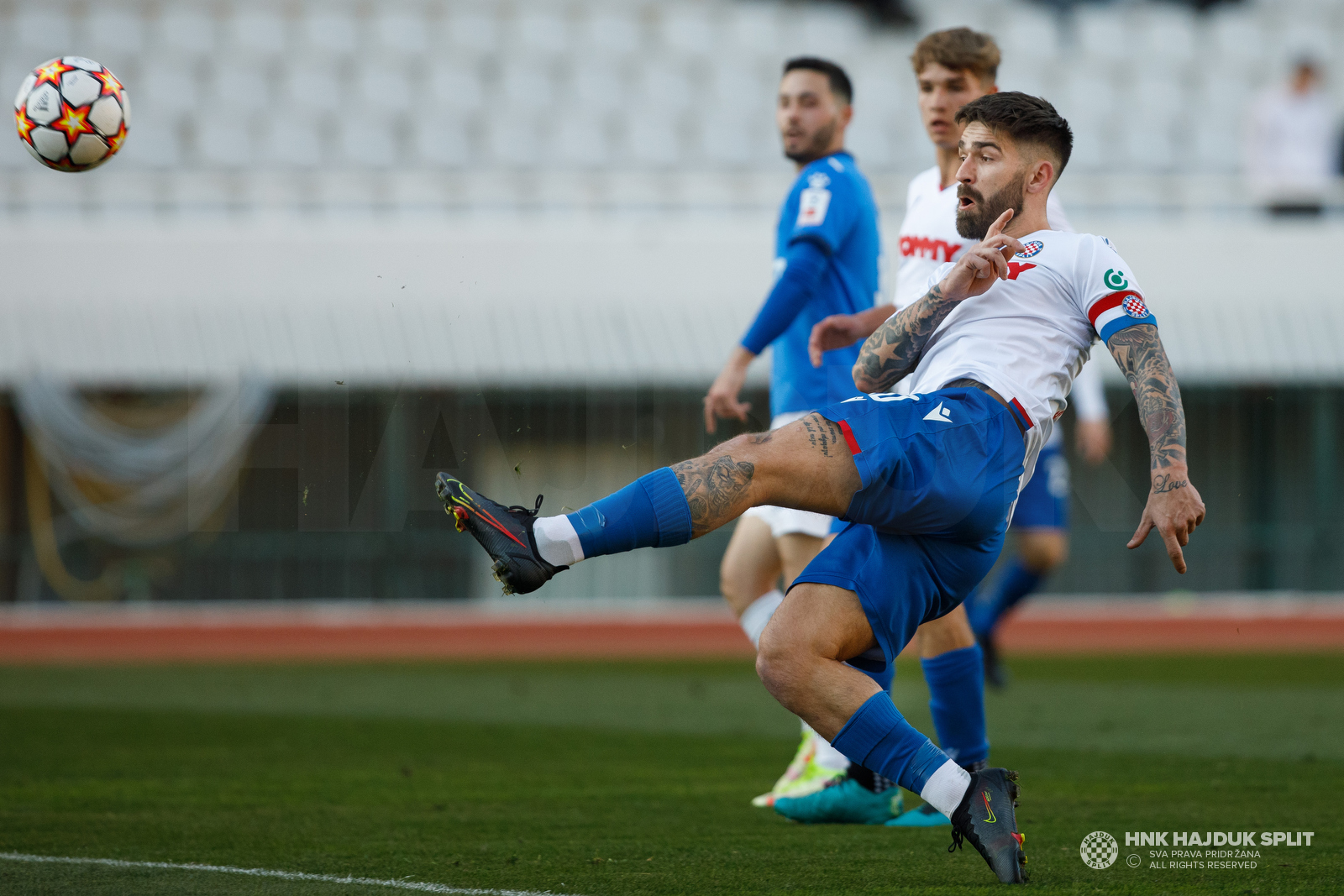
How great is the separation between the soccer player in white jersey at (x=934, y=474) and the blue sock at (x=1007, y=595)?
15.9 feet

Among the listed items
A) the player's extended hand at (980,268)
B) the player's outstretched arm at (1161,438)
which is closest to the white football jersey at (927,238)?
the player's extended hand at (980,268)

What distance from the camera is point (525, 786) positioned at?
5059 millimetres

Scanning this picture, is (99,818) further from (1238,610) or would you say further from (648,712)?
(1238,610)

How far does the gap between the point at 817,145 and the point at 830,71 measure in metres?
0.25

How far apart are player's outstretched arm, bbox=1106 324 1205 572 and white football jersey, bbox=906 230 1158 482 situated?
0.06 metres

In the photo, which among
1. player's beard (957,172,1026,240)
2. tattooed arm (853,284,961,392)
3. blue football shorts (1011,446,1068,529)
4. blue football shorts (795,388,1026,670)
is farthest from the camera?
blue football shorts (1011,446,1068,529)

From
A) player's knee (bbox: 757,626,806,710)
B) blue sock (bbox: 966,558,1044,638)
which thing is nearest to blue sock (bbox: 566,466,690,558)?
player's knee (bbox: 757,626,806,710)

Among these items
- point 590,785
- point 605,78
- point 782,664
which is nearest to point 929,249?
point 782,664

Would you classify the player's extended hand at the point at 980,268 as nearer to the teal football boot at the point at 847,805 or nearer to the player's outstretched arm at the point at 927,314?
the player's outstretched arm at the point at 927,314

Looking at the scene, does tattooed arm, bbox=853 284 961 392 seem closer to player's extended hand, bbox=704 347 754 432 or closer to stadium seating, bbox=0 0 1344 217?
player's extended hand, bbox=704 347 754 432

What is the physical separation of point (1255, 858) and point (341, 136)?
16.6 m

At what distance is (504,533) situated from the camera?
2947 millimetres

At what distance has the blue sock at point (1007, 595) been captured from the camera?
810cm

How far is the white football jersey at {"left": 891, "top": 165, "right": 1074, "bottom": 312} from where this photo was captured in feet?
14.2
